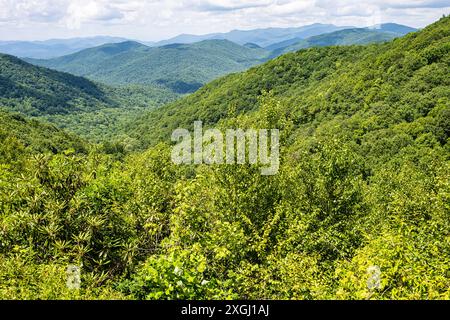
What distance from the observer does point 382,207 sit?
32.2 meters

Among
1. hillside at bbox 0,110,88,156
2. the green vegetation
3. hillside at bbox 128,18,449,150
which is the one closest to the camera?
the green vegetation

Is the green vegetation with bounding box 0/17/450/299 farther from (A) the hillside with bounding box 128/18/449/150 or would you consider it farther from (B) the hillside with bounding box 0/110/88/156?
(B) the hillside with bounding box 0/110/88/156

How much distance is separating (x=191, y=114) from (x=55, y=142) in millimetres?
74644

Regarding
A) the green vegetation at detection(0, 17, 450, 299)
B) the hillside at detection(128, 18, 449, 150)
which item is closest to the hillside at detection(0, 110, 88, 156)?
the hillside at detection(128, 18, 449, 150)

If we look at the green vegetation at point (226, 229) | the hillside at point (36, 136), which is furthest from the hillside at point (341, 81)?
the hillside at point (36, 136)

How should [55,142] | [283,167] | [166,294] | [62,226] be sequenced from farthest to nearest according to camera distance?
[55,142]
[283,167]
[62,226]
[166,294]

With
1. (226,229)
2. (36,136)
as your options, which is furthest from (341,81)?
(226,229)

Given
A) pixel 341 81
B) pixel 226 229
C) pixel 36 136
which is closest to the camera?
pixel 226 229

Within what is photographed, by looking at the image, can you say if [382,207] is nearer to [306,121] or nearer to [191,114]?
[306,121]

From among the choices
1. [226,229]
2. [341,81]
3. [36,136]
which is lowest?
[36,136]

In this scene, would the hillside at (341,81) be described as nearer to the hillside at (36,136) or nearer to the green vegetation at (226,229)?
the green vegetation at (226,229)

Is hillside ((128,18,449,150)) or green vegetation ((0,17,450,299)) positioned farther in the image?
hillside ((128,18,449,150))

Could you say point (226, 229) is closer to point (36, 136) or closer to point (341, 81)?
point (341, 81)
